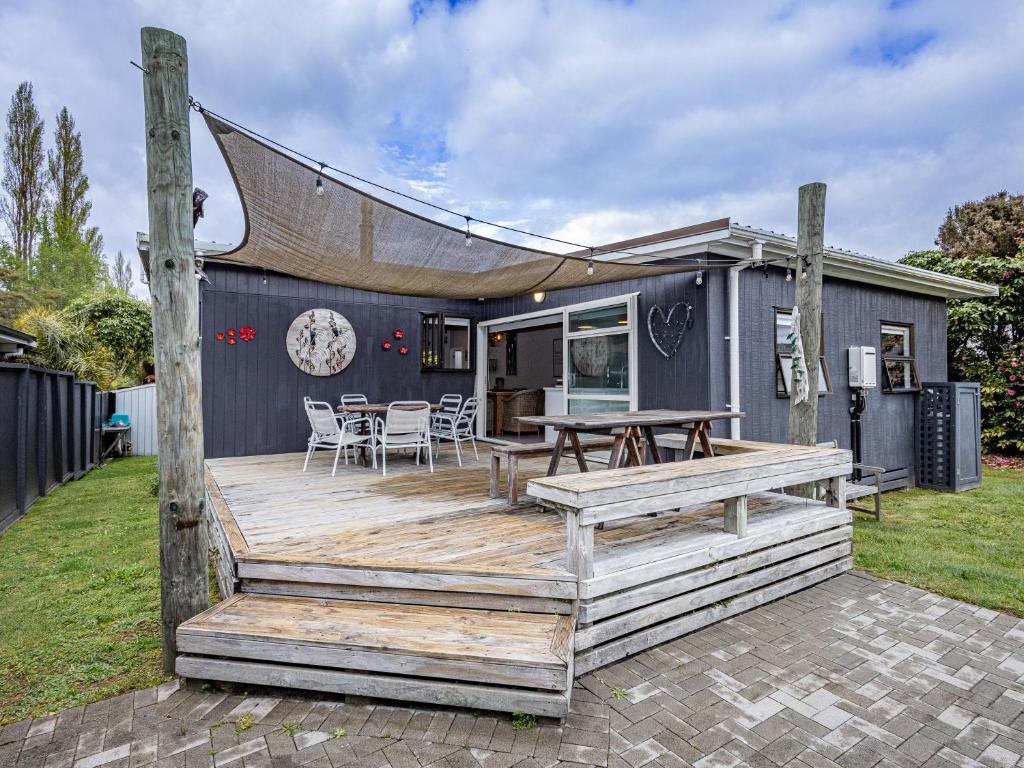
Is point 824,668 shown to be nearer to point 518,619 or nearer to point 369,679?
point 518,619

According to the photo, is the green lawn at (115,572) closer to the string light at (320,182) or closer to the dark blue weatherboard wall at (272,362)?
the dark blue weatherboard wall at (272,362)

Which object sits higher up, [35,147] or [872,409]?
[35,147]

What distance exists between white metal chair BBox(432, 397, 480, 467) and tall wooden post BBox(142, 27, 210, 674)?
333 centimetres

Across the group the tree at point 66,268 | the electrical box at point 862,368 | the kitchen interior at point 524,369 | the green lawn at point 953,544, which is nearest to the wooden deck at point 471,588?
the green lawn at point 953,544

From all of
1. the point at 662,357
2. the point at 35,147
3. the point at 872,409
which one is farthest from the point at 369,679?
the point at 35,147

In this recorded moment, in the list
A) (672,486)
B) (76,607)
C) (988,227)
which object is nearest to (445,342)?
(76,607)

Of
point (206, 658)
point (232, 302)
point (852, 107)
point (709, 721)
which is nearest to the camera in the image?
point (709, 721)

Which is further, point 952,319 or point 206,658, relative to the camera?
point 952,319

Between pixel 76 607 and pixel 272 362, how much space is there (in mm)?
4128

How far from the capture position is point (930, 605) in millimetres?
2939

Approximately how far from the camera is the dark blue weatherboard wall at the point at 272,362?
628cm

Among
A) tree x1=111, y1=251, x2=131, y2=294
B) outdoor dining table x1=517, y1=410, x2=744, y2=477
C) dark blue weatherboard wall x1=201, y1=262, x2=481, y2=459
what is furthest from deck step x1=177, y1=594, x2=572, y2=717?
tree x1=111, y1=251, x2=131, y2=294

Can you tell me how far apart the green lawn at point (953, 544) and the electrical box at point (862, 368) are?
136cm

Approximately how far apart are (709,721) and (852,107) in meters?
10.5
